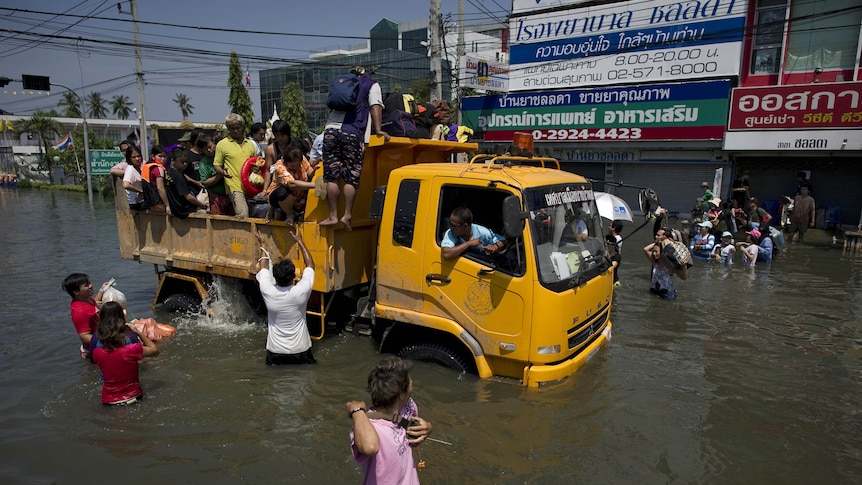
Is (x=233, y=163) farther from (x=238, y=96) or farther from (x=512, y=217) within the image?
(x=238, y=96)

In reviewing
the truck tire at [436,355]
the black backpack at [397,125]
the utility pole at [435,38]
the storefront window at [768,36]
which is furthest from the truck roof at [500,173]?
the storefront window at [768,36]

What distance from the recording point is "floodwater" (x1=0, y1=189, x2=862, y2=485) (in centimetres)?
400

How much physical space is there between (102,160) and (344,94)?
1146 inches

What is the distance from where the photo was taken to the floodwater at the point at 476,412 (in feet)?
13.1

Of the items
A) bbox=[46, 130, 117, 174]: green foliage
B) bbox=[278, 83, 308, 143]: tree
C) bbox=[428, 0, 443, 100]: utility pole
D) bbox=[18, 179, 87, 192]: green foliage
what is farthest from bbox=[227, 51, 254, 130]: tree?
bbox=[428, 0, 443, 100]: utility pole

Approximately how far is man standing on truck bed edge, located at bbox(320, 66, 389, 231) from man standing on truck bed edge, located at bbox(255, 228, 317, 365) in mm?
546

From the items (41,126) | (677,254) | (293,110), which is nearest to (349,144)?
(677,254)

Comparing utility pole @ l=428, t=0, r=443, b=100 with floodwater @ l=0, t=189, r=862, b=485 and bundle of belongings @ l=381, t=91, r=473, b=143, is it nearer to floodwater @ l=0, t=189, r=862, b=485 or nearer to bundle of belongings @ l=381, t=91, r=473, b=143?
bundle of belongings @ l=381, t=91, r=473, b=143

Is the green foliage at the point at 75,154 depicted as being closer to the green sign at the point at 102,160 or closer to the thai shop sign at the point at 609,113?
the green sign at the point at 102,160

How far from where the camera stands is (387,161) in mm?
5762

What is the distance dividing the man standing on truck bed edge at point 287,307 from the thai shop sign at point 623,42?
16409 millimetres

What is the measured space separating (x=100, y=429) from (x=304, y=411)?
1.69m

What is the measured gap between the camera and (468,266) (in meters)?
4.57

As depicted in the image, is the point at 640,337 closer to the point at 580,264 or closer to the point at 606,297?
the point at 606,297
